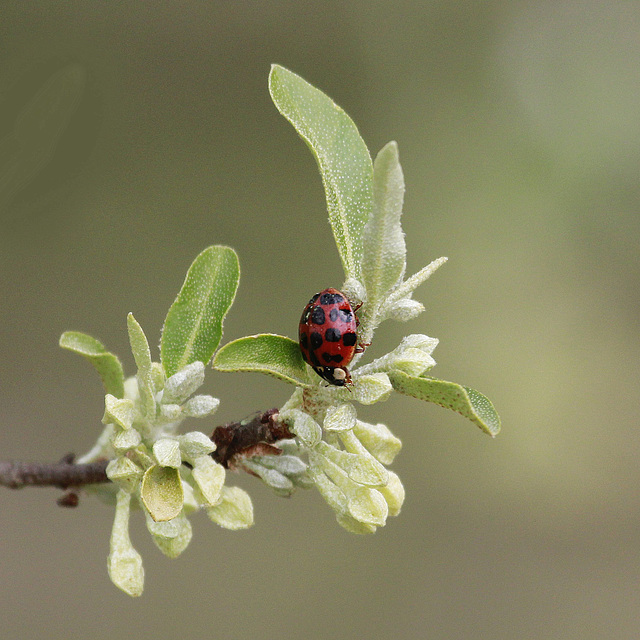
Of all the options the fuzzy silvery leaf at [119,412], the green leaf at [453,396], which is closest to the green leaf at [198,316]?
the fuzzy silvery leaf at [119,412]

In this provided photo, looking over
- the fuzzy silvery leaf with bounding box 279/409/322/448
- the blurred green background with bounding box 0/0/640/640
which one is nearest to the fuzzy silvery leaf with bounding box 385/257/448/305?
the fuzzy silvery leaf with bounding box 279/409/322/448

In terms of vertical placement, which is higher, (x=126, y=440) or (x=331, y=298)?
(x=331, y=298)

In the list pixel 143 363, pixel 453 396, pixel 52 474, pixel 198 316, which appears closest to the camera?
pixel 453 396

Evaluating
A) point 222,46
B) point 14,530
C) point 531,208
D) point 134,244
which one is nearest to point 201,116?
point 222,46

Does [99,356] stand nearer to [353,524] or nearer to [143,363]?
[143,363]

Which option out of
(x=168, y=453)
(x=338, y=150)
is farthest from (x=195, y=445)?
(x=338, y=150)
